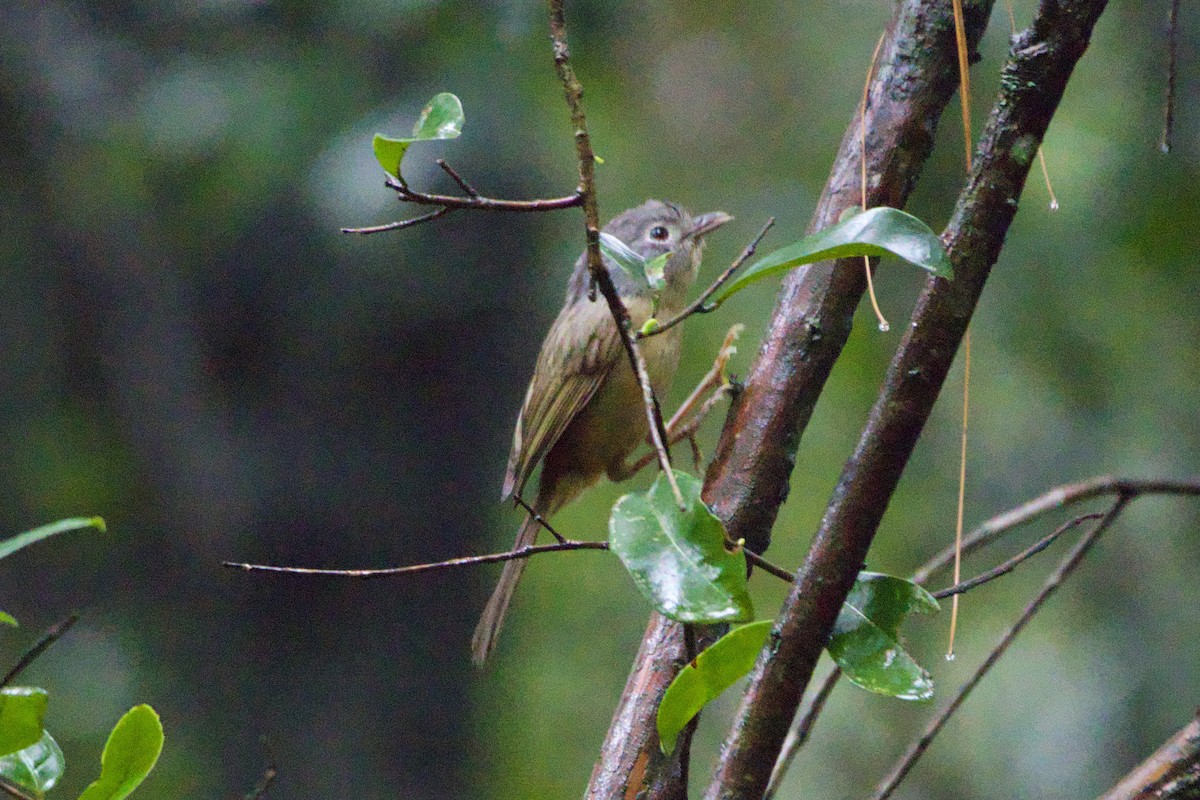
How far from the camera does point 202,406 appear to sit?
6.00 meters

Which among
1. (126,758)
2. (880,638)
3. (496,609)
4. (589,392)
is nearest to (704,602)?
(880,638)

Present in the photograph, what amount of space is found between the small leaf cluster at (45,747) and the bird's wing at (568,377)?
2.15 meters

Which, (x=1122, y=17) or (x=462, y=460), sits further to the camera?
(x=462, y=460)

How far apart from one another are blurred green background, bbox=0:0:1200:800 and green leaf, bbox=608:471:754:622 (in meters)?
3.14

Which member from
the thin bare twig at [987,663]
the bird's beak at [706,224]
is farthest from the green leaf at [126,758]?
the bird's beak at [706,224]

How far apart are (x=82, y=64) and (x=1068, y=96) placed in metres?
4.68

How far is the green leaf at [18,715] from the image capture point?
4.99 ft

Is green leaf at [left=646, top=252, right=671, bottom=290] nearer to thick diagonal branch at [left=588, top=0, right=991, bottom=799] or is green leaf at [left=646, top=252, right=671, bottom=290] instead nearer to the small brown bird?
thick diagonal branch at [left=588, top=0, right=991, bottom=799]

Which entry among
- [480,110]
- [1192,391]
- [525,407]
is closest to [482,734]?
[525,407]

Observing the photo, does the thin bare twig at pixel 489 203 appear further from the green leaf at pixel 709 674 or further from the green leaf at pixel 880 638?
the green leaf at pixel 880 638

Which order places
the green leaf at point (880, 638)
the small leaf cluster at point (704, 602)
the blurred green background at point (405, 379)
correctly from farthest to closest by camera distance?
the blurred green background at point (405, 379) → the green leaf at point (880, 638) → the small leaf cluster at point (704, 602)

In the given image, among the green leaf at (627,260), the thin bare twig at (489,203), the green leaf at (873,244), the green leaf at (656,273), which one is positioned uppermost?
the thin bare twig at (489,203)

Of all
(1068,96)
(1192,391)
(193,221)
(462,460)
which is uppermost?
(1068,96)

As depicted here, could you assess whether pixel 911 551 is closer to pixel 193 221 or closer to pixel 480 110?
pixel 480 110
